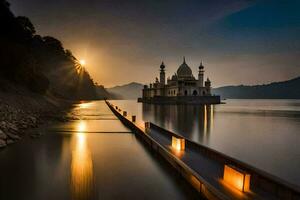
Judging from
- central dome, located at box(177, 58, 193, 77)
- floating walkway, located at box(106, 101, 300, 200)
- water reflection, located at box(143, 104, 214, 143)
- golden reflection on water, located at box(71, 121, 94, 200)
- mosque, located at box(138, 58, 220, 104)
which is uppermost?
central dome, located at box(177, 58, 193, 77)

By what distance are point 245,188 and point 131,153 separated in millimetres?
7880

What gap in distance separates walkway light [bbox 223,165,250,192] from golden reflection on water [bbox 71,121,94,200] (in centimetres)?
486

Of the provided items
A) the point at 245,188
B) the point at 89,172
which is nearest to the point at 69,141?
the point at 89,172

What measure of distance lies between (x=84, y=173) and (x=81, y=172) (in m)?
0.28

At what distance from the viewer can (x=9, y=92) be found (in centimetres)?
2819

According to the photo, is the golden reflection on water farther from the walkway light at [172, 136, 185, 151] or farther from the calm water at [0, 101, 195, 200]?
the walkway light at [172, 136, 185, 151]

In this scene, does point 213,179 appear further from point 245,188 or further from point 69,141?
point 69,141

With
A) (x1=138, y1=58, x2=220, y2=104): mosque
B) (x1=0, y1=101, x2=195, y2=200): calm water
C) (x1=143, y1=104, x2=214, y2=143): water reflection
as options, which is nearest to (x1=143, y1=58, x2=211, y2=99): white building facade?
(x1=138, y1=58, x2=220, y2=104): mosque

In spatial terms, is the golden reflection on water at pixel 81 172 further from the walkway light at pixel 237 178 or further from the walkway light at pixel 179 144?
the walkway light at pixel 237 178

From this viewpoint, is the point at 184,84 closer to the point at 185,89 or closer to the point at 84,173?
the point at 185,89

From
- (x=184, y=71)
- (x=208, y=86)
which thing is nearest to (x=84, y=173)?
(x=184, y=71)

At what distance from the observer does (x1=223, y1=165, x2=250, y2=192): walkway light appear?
609 centimetres

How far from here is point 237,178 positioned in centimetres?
627

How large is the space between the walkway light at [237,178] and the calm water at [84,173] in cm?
147
